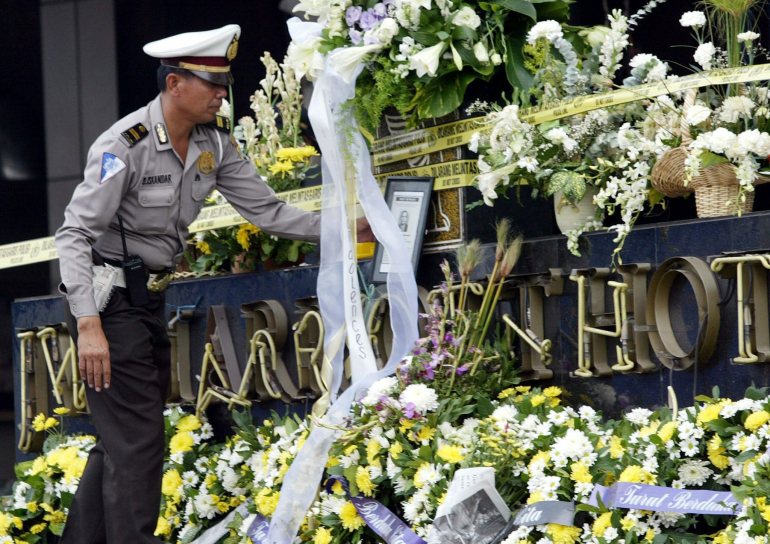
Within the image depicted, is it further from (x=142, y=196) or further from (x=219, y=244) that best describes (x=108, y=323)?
(x=219, y=244)

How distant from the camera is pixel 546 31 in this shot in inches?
206

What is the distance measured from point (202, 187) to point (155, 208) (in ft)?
0.87

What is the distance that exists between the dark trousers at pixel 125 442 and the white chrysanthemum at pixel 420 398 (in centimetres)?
92

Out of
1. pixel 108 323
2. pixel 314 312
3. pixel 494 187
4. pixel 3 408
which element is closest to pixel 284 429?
pixel 314 312

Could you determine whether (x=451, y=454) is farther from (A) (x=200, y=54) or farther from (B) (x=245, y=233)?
(B) (x=245, y=233)

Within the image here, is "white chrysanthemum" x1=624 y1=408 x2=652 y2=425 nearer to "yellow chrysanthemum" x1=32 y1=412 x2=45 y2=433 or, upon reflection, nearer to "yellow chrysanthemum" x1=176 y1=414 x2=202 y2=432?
"yellow chrysanthemum" x1=176 y1=414 x2=202 y2=432

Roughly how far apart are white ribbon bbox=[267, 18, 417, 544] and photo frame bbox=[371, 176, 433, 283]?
25cm

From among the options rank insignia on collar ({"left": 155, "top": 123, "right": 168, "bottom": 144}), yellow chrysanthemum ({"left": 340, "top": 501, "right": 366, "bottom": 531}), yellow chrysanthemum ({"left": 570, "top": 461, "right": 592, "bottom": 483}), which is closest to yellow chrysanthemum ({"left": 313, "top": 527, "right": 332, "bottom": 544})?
yellow chrysanthemum ({"left": 340, "top": 501, "right": 366, "bottom": 531})

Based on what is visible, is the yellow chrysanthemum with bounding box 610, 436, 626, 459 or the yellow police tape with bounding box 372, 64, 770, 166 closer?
the yellow chrysanthemum with bounding box 610, 436, 626, 459

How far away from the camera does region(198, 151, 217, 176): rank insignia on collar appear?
17.6 feet

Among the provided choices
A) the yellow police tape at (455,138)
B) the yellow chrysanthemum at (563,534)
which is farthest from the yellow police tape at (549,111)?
the yellow chrysanthemum at (563,534)

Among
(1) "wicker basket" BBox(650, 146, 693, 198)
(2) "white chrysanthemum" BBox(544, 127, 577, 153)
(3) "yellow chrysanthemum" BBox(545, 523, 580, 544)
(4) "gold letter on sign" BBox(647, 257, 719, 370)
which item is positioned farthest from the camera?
(2) "white chrysanthemum" BBox(544, 127, 577, 153)

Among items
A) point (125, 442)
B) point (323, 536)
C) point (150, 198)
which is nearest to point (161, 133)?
point (150, 198)

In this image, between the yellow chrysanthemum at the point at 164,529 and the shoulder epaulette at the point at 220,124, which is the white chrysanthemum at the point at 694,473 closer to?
the shoulder epaulette at the point at 220,124
